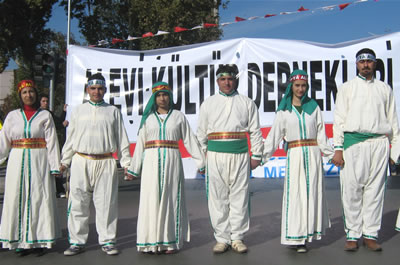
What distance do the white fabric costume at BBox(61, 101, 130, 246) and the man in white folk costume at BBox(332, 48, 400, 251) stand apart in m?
2.39

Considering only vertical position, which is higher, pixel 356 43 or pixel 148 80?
pixel 356 43

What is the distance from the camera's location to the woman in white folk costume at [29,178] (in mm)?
4766

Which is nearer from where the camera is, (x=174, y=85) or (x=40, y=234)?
(x=40, y=234)

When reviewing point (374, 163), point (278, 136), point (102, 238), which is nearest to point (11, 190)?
point (102, 238)

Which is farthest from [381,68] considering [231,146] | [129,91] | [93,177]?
[93,177]

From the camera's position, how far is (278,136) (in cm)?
502

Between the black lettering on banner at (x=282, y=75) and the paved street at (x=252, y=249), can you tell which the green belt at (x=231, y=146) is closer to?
the paved street at (x=252, y=249)

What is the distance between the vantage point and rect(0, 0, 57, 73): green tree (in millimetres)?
17297

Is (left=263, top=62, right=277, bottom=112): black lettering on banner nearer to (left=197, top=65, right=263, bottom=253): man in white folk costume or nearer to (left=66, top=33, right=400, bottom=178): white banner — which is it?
(left=66, top=33, right=400, bottom=178): white banner

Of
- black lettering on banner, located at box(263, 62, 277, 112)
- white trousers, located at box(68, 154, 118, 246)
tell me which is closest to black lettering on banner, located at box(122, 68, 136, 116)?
black lettering on banner, located at box(263, 62, 277, 112)

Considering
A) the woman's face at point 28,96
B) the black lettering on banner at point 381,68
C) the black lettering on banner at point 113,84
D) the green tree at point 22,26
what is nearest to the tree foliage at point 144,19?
the green tree at point 22,26

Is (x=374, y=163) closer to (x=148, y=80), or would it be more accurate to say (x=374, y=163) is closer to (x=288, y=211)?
(x=288, y=211)

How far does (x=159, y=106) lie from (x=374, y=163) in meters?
2.31

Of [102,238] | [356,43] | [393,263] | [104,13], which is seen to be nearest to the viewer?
[393,263]
